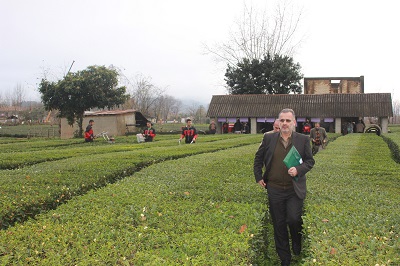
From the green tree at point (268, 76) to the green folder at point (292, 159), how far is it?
43.6 metres

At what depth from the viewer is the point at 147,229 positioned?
462 centimetres

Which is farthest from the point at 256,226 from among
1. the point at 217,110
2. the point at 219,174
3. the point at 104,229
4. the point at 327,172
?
the point at 217,110

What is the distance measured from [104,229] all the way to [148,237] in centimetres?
61

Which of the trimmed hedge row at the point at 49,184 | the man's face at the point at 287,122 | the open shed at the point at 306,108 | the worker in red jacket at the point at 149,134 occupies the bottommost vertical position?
the trimmed hedge row at the point at 49,184

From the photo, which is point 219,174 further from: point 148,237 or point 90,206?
point 148,237

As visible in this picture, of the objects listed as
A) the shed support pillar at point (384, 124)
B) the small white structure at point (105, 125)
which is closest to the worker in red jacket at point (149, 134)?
the small white structure at point (105, 125)

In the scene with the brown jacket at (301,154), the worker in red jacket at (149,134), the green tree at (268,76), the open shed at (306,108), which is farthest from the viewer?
A: the green tree at (268,76)

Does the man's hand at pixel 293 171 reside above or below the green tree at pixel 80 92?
below

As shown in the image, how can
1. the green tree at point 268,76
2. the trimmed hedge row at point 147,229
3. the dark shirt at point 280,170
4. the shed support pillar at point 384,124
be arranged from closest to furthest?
the trimmed hedge row at point 147,229 → the dark shirt at point 280,170 → the shed support pillar at point 384,124 → the green tree at point 268,76

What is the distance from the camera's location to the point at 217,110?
4353 centimetres

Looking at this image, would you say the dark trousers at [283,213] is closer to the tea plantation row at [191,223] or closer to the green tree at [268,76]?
the tea plantation row at [191,223]

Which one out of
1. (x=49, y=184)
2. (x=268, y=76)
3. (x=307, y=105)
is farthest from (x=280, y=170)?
(x=268, y=76)

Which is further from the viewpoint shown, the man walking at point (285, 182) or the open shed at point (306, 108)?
the open shed at point (306, 108)

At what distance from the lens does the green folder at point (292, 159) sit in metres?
4.90
